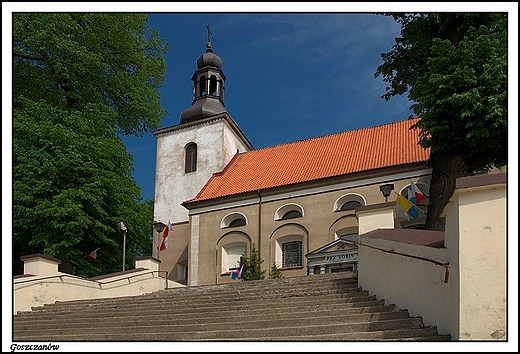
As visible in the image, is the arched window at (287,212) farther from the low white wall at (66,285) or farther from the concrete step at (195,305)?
the concrete step at (195,305)

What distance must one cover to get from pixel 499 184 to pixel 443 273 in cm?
134

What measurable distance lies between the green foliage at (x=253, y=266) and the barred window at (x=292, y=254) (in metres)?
1.10

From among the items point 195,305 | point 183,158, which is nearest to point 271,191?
point 183,158

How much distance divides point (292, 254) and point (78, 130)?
988 cm

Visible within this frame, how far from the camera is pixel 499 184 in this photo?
18.1 ft

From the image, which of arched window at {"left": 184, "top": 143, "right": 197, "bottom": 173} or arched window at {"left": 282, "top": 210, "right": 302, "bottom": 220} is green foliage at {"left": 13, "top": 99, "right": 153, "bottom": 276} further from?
arched window at {"left": 184, "top": 143, "right": 197, "bottom": 173}

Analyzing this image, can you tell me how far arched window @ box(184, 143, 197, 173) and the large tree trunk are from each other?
1646cm

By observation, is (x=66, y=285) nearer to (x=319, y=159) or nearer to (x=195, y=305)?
(x=195, y=305)

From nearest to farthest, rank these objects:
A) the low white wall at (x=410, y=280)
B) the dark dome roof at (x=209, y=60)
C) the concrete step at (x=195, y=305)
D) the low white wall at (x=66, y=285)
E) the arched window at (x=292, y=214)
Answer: the low white wall at (x=410, y=280)
the concrete step at (x=195, y=305)
the low white wall at (x=66, y=285)
the arched window at (x=292, y=214)
the dark dome roof at (x=209, y=60)

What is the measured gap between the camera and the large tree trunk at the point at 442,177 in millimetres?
13930

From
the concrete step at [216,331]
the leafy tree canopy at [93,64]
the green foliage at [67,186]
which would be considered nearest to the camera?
the concrete step at [216,331]

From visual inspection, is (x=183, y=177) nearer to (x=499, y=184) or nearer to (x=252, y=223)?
(x=252, y=223)

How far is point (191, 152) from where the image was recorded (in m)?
29.4

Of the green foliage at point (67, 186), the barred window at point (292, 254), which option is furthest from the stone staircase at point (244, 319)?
the barred window at point (292, 254)
